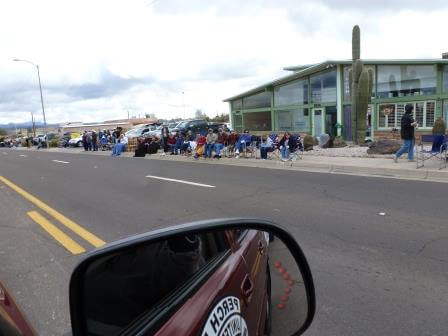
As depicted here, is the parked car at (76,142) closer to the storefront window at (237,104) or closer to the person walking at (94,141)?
the person walking at (94,141)

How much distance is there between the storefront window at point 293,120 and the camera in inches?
1118

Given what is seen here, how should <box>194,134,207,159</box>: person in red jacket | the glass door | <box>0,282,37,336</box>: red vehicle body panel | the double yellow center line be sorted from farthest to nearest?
1. the glass door
2. <box>194,134,207,159</box>: person in red jacket
3. the double yellow center line
4. <box>0,282,37,336</box>: red vehicle body panel

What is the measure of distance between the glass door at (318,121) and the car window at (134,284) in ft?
86.2

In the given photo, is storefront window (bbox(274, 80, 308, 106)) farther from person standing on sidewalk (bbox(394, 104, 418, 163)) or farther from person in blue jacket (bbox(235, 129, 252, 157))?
person standing on sidewalk (bbox(394, 104, 418, 163))

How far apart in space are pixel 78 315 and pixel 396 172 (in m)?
11.2

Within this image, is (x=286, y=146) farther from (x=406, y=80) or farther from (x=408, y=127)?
(x=406, y=80)

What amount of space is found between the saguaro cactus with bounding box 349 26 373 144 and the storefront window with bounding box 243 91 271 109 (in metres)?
13.4

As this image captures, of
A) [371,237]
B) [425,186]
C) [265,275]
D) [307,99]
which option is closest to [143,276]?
[265,275]

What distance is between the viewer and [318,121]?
27.3 m

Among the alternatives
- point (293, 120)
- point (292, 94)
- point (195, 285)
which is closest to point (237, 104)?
point (292, 94)

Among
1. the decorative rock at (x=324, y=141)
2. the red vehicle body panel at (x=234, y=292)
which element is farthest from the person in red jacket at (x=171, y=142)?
the red vehicle body panel at (x=234, y=292)

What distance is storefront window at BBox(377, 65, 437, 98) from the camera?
71.4ft

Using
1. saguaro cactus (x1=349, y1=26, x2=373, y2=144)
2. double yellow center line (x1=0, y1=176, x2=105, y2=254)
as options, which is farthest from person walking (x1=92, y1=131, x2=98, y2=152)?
double yellow center line (x1=0, y1=176, x2=105, y2=254)

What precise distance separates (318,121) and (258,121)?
737cm
